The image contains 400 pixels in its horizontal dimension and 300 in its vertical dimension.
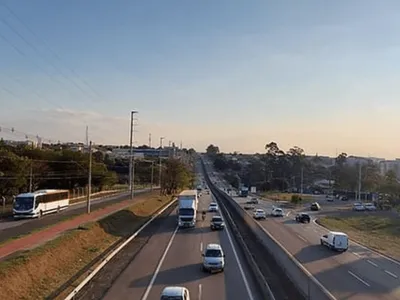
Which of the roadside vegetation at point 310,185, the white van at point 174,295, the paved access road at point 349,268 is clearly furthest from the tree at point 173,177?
the white van at point 174,295

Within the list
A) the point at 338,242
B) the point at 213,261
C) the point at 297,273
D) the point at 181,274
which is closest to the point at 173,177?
the point at 338,242

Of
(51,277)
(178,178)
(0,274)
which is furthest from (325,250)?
(178,178)

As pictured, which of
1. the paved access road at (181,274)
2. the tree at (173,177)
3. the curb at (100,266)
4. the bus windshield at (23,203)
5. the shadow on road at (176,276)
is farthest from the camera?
the tree at (173,177)

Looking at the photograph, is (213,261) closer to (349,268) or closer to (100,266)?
(100,266)

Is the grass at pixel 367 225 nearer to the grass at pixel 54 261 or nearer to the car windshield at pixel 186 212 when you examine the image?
the car windshield at pixel 186 212

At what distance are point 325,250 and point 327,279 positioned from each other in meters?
12.5

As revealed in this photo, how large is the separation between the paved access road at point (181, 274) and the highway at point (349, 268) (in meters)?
3.83

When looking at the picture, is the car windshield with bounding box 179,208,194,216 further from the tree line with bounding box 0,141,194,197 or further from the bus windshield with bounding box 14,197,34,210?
the tree line with bounding box 0,141,194,197

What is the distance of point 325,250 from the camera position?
39719 mm

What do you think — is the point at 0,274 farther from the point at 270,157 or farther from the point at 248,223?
the point at 270,157

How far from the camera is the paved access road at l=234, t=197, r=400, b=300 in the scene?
24844 mm

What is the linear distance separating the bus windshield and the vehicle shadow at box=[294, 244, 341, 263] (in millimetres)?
24542

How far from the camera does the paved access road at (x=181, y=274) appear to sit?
24594 mm

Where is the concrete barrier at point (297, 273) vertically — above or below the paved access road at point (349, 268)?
above
